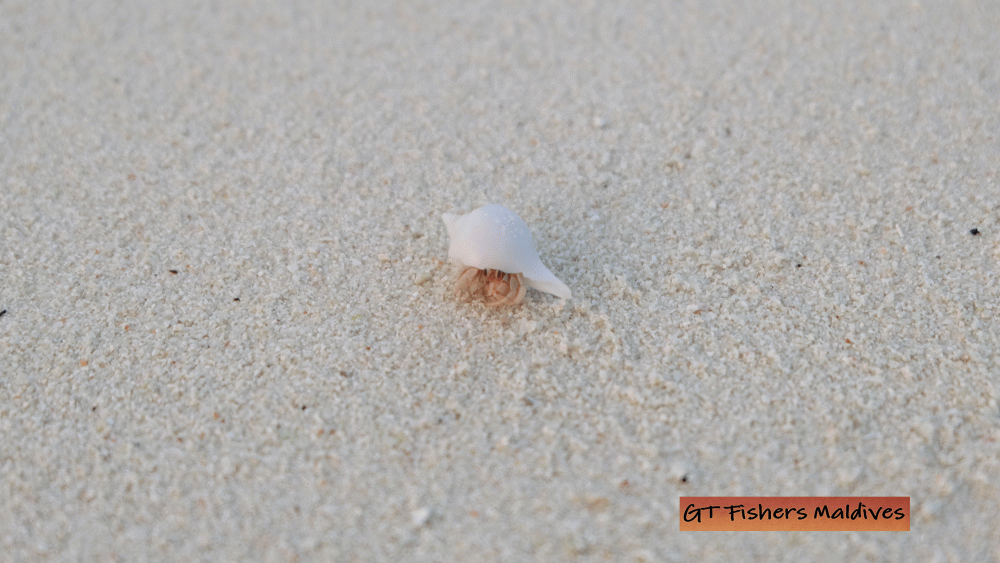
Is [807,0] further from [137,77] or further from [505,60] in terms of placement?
[137,77]

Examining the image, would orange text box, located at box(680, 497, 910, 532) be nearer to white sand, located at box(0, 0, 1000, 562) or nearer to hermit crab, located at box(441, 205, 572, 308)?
white sand, located at box(0, 0, 1000, 562)

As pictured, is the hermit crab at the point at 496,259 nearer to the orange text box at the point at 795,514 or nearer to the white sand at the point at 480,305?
the white sand at the point at 480,305

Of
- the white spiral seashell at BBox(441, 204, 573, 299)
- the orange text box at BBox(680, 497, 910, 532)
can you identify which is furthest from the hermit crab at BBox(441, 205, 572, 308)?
the orange text box at BBox(680, 497, 910, 532)

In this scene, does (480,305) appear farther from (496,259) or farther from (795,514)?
(795,514)

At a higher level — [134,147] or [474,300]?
[134,147]

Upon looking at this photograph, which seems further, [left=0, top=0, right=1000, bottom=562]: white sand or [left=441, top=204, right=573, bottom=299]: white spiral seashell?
[left=441, top=204, right=573, bottom=299]: white spiral seashell

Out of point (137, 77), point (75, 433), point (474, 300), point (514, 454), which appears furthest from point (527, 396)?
point (137, 77)

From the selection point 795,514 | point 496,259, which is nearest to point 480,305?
point 496,259
